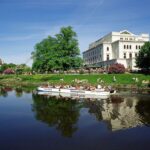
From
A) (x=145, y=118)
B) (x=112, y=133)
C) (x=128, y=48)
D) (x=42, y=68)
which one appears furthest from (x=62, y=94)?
(x=128, y=48)

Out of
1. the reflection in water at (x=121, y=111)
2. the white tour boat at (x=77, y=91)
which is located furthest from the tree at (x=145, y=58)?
the reflection in water at (x=121, y=111)

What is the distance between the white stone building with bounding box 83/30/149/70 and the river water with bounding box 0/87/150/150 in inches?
2765

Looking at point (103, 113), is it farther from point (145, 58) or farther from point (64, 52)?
point (64, 52)

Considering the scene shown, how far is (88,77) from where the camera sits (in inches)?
3433

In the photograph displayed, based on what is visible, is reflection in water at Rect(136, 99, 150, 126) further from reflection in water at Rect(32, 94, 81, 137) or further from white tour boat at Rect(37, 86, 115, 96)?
white tour boat at Rect(37, 86, 115, 96)

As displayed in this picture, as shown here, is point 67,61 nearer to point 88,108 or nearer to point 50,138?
point 88,108

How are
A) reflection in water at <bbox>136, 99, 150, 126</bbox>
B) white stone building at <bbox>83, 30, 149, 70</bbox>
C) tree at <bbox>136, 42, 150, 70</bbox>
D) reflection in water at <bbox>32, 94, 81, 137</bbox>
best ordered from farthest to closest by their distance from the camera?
white stone building at <bbox>83, 30, 149, 70</bbox>
tree at <bbox>136, 42, 150, 70</bbox>
reflection in water at <bbox>136, 99, 150, 126</bbox>
reflection in water at <bbox>32, 94, 81, 137</bbox>

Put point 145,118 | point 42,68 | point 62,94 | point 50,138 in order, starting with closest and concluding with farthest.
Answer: point 50,138 → point 145,118 → point 62,94 → point 42,68

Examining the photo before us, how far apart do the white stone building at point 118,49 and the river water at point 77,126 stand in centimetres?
7023

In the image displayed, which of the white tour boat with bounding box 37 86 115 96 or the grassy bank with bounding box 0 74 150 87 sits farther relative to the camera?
the grassy bank with bounding box 0 74 150 87

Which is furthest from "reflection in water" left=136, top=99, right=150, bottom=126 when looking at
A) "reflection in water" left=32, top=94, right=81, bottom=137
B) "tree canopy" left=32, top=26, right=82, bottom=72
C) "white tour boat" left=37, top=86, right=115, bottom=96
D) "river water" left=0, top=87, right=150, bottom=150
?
"tree canopy" left=32, top=26, right=82, bottom=72

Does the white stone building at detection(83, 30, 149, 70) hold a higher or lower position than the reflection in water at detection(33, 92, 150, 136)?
higher

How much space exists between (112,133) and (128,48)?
3828 inches

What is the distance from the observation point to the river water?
2594 centimetres
